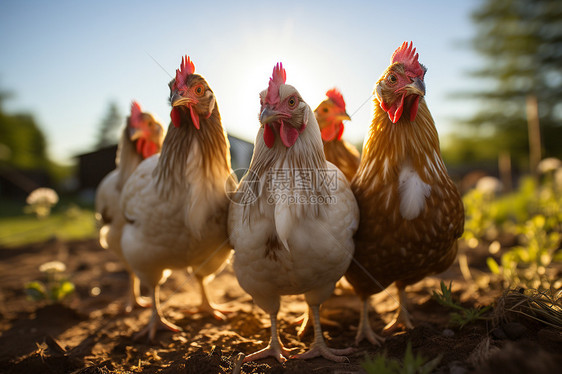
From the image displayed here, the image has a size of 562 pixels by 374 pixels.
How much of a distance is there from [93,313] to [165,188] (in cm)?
189

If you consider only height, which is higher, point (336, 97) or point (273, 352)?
point (336, 97)

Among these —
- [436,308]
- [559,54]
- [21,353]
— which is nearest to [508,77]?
[559,54]

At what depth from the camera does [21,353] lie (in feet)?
8.16

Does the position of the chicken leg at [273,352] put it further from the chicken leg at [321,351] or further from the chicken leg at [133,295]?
the chicken leg at [133,295]

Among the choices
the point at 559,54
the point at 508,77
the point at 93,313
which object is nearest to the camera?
the point at 93,313

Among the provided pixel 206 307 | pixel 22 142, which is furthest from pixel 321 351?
pixel 22 142

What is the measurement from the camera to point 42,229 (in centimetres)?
827

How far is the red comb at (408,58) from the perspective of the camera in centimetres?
208

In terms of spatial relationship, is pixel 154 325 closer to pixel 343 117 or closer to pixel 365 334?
pixel 365 334

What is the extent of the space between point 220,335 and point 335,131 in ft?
6.14

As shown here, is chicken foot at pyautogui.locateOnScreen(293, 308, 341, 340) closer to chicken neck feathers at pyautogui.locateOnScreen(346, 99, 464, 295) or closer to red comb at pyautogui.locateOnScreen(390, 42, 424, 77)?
chicken neck feathers at pyautogui.locateOnScreen(346, 99, 464, 295)

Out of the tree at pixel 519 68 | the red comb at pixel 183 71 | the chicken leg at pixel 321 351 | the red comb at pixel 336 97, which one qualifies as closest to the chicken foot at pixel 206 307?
the chicken leg at pixel 321 351

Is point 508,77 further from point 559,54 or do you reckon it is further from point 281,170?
point 281,170

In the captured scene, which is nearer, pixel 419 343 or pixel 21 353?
pixel 419 343
